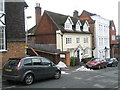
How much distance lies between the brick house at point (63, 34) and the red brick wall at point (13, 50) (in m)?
10.7

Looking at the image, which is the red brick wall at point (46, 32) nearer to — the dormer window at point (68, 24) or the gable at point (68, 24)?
the gable at point (68, 24)

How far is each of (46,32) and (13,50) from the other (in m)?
13.9

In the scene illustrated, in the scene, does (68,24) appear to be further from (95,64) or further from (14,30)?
(14,30)

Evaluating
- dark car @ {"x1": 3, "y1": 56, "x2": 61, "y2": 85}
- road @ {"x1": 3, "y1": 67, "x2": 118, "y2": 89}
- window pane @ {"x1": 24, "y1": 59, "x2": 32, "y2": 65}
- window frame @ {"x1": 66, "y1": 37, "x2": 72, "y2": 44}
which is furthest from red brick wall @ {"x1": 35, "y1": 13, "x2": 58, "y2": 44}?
window pane @ {"x1": 24, "y1": 59, "x2": 32, "y2": 65}

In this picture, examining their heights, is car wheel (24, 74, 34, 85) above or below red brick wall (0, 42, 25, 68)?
below

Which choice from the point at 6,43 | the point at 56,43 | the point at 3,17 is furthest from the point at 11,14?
the point at 56,43

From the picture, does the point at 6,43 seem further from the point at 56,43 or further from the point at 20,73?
the point at 56,43

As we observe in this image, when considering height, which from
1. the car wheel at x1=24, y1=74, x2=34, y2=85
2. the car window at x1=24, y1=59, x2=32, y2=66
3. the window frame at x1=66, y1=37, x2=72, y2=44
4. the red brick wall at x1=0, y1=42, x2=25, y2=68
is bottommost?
the car wheel at x1=24, y1=74, x2=34, y2=85

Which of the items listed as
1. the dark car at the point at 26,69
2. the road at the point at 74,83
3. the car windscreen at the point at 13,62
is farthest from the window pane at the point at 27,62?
the road at the point at 74,83

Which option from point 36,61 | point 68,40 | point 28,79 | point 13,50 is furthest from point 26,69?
point 68,40

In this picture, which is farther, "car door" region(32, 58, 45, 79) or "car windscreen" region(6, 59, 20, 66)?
"car door" region(32, 58, 45, 79)

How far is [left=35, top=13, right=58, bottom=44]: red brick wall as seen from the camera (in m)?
28.3

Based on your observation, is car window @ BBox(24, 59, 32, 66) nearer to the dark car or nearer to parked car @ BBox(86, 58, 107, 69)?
the dark car

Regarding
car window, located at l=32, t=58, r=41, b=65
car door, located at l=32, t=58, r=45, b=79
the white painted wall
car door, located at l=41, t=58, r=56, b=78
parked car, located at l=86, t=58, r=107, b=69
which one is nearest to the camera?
car door, located at l=32, t=58, r=45, b=79
